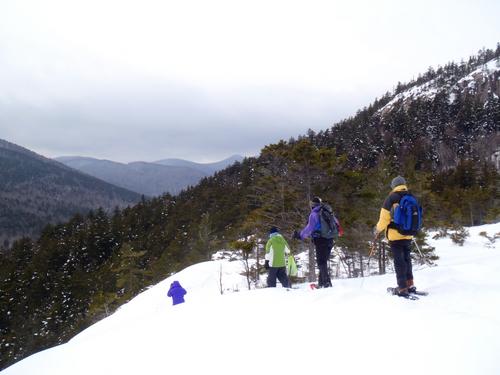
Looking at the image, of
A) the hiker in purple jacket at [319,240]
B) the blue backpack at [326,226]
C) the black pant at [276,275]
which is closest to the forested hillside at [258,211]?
the black pant at [276,275]

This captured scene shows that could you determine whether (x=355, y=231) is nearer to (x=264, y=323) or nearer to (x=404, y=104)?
(x=264, y=323)

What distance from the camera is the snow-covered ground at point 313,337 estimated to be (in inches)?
143

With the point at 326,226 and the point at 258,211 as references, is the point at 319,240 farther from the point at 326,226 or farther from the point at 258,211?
the point at 258,211

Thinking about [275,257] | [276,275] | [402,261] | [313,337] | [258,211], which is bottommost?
[313,337]

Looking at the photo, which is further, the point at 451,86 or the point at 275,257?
the point at 451,86

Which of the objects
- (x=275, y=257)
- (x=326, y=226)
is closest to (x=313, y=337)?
(x=326, y=226)

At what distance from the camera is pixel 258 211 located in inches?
569

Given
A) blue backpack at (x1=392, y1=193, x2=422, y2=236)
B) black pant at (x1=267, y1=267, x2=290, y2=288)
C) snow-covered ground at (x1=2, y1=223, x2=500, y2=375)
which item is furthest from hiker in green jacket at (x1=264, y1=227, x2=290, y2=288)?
blue backpack at (x1=392, y1=193, x2=422, y2=236)

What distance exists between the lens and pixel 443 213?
32.5 meters

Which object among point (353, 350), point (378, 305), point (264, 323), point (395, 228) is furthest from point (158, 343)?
point (395, 228)

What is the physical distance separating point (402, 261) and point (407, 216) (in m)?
0.75

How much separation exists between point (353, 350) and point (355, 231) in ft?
36.2

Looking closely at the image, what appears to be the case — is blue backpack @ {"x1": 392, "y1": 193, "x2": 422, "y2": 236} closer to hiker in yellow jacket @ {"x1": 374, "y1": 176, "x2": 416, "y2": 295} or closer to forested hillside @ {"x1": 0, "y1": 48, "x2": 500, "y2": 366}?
hiker in yellow jacket @ {"x1": 374, "y1": 176, "x2": 416, "y2": 295}

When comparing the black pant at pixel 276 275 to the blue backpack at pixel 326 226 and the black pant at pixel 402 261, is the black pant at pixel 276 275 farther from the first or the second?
the black pant at pixel 402 261
